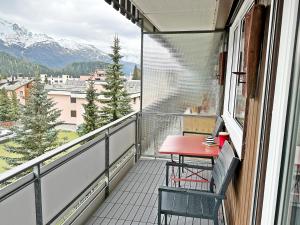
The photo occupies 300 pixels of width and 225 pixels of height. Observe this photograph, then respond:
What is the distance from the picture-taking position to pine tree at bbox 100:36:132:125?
22359mm

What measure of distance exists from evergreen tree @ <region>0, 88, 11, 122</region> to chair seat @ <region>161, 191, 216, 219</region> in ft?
62.5

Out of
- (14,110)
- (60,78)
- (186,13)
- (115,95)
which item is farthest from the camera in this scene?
(115,95)

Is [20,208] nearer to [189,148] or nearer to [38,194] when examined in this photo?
[38,194]

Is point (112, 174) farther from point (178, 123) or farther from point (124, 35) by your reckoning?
point (124, 35)

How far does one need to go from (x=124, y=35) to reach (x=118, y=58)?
3.04 m

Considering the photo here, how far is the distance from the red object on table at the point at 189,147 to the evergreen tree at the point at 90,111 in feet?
64.0

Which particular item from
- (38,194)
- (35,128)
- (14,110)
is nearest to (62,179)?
(38,194)

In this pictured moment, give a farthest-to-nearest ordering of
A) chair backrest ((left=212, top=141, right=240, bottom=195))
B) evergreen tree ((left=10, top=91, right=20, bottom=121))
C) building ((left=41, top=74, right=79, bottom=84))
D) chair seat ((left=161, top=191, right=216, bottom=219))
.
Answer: evergreen tree ((left=10, top=91, right=20, bottom=121)) → building ((left=41, top=74, right=79, bottom=84)) → chair seat ((left=161, top=191, right=216, bottom=219)) → chair backrest ((left=212, top=141, right=240, bottom=195))

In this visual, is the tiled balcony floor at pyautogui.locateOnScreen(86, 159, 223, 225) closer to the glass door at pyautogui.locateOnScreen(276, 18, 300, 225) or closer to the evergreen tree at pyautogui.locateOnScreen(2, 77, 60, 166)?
the glass door at pyautogui.locateOnScreen(276, 18, 300, 225)

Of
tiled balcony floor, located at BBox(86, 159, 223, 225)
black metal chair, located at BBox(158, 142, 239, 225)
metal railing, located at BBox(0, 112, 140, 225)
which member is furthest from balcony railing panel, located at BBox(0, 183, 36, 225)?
tiled balcony floor, located at BBox(86, 159, 223, 225)

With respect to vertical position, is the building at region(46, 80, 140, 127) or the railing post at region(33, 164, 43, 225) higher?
the railing post at region(33, 164, 43, 225)

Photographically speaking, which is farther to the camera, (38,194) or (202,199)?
(202,199)

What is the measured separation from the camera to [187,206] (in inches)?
87.7

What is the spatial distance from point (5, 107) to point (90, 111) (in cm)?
649
